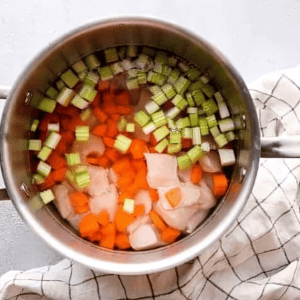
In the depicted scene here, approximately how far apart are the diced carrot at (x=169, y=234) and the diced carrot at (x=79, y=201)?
0.56 ft

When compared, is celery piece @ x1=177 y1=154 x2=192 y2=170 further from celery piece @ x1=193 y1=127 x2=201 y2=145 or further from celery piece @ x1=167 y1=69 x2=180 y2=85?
celery piece @ x1=167 y1=69 x2=180 y2=85

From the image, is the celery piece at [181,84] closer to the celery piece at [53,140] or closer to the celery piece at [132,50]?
the celery piece at [132,50]

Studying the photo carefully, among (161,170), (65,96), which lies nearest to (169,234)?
(161,170)

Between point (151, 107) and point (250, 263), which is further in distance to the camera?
point (250, 263)

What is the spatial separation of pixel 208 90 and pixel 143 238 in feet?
1.10

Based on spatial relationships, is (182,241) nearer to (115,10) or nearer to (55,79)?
(55,79)

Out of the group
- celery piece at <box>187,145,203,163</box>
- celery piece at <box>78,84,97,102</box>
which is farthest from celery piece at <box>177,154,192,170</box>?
celery piece at <box>78,84,97,102</box>

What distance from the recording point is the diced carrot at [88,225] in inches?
38.3

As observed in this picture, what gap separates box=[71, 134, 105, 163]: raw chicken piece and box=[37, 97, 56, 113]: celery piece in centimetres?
9

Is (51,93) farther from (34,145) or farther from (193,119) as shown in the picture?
(193,119)

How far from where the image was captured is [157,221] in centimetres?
99

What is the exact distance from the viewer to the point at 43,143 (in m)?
0.98

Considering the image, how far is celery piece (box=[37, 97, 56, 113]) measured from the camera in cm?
98

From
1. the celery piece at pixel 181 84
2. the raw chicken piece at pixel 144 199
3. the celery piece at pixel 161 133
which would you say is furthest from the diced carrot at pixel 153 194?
the celery piece at pixel 181 84
